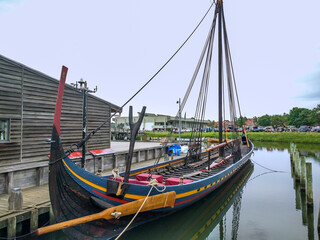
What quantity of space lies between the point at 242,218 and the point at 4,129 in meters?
12.0

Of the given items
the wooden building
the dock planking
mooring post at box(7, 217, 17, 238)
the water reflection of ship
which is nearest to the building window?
the wooden building

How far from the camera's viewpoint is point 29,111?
1137cm

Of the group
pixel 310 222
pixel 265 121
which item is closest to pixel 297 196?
pixel 310 222

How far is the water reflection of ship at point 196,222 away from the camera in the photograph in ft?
27.0

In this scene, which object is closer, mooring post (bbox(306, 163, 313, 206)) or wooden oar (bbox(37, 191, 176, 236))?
wooden oar (bbox(37, 191, 176, 236))

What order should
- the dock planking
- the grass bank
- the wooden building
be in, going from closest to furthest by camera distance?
the dock planking < the wooden building < the grass bank

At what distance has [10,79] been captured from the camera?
34.6 feet

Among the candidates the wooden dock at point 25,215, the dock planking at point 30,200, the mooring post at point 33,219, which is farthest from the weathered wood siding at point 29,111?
the mooring post at point 33,219

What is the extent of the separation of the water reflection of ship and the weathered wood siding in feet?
22.9

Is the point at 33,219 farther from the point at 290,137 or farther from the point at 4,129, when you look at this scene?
the point at 290,137

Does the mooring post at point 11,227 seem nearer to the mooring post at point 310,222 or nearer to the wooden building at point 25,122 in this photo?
the wooden building at point 25,122

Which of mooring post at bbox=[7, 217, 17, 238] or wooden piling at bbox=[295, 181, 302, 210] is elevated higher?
mooring post at bbox=[7, 217, 17, 238]

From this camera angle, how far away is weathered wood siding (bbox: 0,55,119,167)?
10.4m

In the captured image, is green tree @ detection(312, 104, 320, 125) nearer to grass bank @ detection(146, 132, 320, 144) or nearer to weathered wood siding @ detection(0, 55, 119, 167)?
grass bank @ detection(146, 132, 320, 144)
